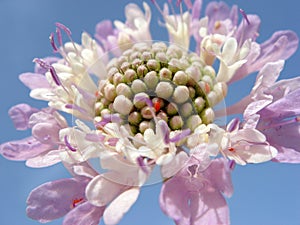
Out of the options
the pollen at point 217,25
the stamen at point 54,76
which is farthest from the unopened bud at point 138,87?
the pollen at point 217,25

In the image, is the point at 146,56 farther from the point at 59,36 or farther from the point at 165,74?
the point at 59,36

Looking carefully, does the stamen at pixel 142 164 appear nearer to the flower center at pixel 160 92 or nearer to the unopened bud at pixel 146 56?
the flower center at pixel 160 92

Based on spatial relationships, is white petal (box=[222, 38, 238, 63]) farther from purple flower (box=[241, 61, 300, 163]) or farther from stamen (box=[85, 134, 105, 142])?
stamen (box=[85, 134, 105, 142])

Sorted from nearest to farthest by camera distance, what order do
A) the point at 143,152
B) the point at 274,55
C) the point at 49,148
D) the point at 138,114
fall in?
the point at 143,152 → the point at 138,114 → the point at 49,148 → the point at 274,55

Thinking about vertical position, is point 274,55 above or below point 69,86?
below

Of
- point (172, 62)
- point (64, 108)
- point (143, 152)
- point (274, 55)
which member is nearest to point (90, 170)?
point (143, 152)

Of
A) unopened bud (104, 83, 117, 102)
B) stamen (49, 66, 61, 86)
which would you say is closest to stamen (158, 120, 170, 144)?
unopened bud (104, 83, 117, 102)

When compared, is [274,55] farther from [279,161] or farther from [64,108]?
[64,108]

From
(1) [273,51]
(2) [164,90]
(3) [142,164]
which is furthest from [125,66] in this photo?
(1) [273,51]
